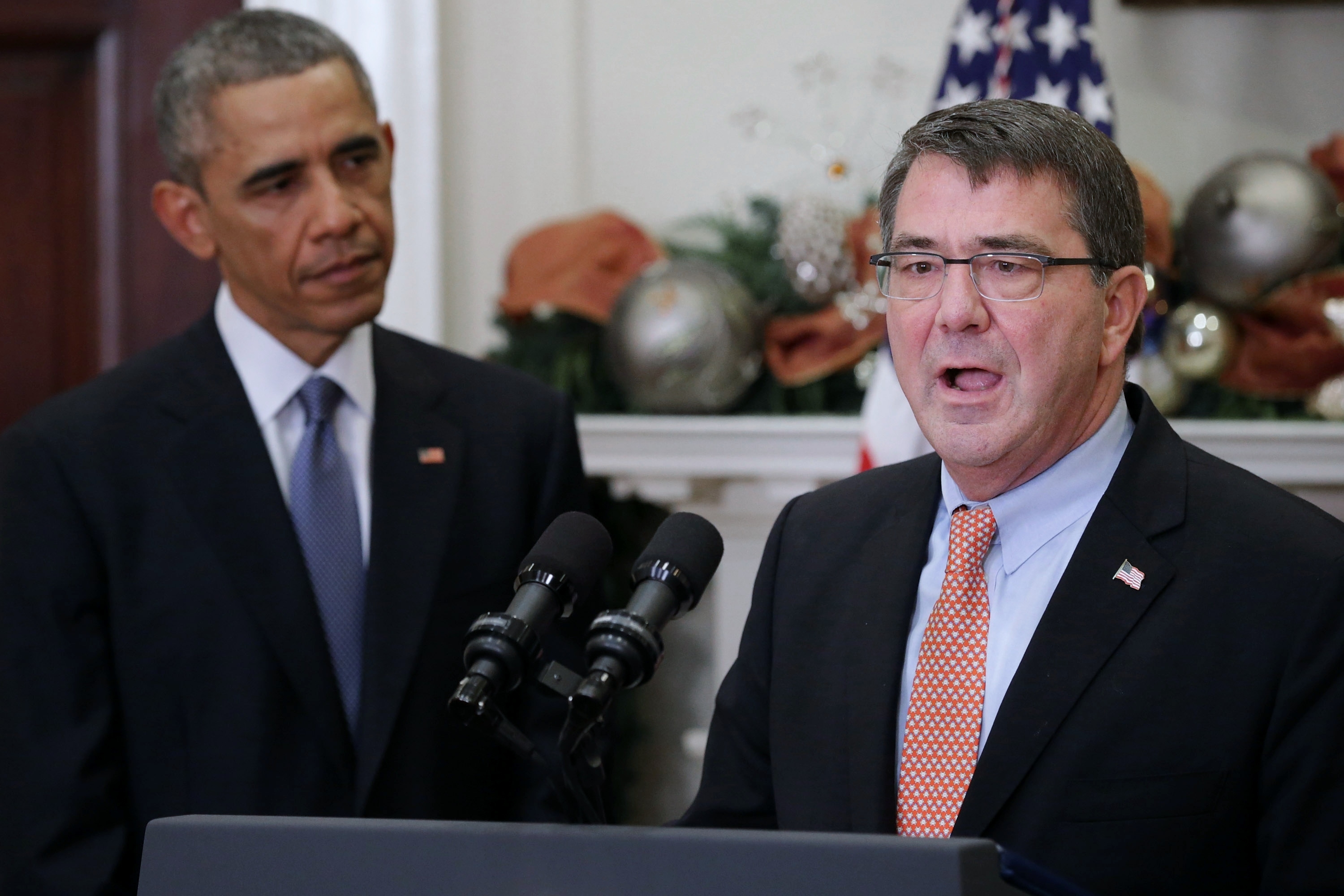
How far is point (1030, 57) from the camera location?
2.93 meters

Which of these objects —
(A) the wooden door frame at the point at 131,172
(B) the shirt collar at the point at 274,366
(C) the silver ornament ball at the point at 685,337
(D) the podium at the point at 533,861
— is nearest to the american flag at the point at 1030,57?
(C) the silver ornament ball at the point at 685,337

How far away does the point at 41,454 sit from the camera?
6.24 feet

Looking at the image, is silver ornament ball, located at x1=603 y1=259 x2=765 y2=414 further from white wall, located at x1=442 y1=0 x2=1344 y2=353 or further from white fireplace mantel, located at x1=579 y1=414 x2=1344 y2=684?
white wall, located at x1=442 y1=0 x2=1344 y2=353

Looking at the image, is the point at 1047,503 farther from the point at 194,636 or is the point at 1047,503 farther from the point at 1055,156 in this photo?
the point at 194,636

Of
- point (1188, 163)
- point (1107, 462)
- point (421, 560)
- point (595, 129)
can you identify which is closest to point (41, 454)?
point (421, 560)

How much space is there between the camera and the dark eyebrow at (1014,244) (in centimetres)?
139

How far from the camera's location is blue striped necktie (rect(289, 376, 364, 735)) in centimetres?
196

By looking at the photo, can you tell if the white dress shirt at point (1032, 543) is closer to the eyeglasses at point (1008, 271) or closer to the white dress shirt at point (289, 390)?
the eyeglasses at point (1008, 271)

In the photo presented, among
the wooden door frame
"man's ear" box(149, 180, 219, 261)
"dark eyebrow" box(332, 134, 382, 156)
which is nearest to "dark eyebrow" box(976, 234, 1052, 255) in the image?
"dark eyebrow" box(332, 134, 382, 156)

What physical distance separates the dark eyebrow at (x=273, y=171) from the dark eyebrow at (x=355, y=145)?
0.18ft

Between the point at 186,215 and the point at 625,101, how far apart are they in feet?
5.58

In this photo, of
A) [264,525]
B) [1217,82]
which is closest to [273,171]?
[264,525]

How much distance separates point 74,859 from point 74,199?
2.22 metres

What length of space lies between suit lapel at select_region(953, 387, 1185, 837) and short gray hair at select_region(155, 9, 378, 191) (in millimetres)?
1232
